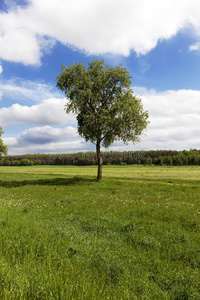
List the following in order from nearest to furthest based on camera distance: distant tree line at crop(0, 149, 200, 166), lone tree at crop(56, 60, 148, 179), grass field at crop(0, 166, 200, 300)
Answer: grass field at crop(0, 166, 200, 300)
lone tree at crop(56, 60, 148, 179)
distant tree line at crop(0, 149, 200, 166)

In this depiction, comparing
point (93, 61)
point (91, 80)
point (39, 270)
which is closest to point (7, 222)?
point (39, 270)

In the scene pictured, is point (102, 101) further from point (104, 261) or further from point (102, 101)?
point (104, 261)

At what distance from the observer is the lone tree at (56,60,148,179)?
93.2 feet

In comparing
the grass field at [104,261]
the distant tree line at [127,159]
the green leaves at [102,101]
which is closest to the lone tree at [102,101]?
the green leaves at [102,101]

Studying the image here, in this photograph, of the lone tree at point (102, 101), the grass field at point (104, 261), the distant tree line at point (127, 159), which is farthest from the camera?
the distant tree line at point (127, 159)

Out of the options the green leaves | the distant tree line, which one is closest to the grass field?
the green leaves

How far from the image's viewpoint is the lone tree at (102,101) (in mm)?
28406

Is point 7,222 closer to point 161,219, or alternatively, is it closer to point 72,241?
point 72,241

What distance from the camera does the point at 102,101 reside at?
100ft

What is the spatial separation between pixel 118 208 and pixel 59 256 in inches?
280

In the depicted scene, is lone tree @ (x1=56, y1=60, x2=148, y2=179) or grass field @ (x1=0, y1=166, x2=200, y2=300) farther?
lone tree @ (x1=56, y1=60, x2=148, y2=179)

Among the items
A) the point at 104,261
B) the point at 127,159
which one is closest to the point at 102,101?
the point at 104,261

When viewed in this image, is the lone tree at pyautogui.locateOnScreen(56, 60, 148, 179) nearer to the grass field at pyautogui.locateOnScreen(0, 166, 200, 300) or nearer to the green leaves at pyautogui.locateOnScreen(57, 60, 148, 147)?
the green leaves at pyautogui.locateOnScreen(57, 60, 148, 147)

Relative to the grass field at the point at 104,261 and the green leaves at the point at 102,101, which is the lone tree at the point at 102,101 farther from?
the grass field at the point at 104,261
